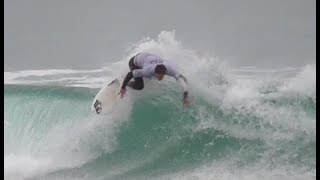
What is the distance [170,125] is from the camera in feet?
13.7

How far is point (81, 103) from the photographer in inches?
168

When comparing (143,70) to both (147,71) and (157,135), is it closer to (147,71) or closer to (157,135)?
(147,71)

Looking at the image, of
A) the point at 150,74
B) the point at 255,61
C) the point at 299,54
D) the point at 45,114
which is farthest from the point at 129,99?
the point at 299,54

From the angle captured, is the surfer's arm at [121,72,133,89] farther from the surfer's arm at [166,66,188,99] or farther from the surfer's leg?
the surfer's arm at [166,66,188,99]

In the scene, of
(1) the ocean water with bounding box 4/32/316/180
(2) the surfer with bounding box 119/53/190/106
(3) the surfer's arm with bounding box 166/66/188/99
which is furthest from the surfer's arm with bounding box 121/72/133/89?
(3) the surfer's arm with bounding box 166/66/188/99

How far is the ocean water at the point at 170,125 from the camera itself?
4.07 m

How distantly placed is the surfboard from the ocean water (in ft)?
0.18

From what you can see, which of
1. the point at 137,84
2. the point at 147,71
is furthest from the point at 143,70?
the point at 137,84

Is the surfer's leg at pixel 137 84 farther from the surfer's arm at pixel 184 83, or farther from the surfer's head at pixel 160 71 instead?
the surfer's arm at pixel 184 83

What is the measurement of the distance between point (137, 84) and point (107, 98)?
10.1 inches

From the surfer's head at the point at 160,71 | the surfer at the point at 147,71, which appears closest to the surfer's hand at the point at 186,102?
the surfer at the point at 147,71

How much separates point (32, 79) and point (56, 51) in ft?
0.97

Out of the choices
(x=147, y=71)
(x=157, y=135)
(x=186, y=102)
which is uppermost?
(x=147, y=71)

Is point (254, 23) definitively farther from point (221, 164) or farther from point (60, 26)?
point (60, 26)
